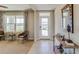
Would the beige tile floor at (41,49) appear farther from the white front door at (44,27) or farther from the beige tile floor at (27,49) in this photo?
the white front door at (44,27)

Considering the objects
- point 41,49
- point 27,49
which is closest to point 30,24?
point 27,49

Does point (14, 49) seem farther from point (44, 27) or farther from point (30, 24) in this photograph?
point (44, 27)

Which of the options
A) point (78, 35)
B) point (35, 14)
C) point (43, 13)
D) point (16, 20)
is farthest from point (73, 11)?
point (16, 20)

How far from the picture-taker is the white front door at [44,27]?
10.3 m

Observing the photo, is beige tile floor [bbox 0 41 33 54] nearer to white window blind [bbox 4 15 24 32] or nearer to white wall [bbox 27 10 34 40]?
white wall [bbox 27 10 34 40]

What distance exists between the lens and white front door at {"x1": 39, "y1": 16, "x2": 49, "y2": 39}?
1033 cm

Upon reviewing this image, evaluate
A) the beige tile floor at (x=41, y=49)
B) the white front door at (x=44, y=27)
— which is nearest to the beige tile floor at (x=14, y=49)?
the beige tile floor at (x=41, y=49)

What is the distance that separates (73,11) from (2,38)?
7704mm

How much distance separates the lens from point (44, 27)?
10414 mm

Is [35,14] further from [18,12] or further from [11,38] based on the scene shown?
[11,38]

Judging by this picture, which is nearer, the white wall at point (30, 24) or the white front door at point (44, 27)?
the white wall at point (30, 24)

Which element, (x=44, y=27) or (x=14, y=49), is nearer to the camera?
(x=14, y=49)
